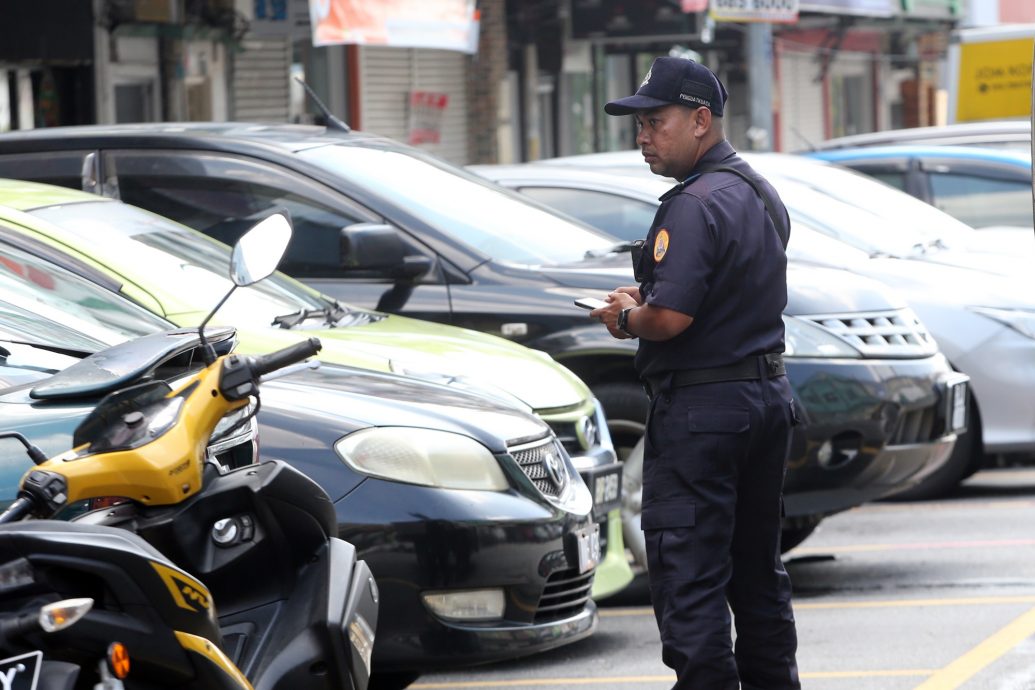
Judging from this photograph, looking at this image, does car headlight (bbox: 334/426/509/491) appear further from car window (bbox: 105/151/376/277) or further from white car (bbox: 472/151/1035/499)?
white car (bbox: 472/151/1035/499)

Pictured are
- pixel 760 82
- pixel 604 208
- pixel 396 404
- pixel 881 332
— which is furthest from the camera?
pixel 760 82

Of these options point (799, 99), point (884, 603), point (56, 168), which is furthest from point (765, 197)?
point (799, 99)

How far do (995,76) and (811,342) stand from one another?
1359cm

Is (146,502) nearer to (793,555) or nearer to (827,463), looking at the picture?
(827,463)

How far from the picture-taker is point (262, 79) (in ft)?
53.6

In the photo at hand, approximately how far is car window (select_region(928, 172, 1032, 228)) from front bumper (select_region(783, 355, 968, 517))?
4596 mm

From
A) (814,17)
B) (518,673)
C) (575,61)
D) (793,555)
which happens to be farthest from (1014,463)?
(814,17)

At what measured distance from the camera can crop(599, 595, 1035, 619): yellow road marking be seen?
6926mm

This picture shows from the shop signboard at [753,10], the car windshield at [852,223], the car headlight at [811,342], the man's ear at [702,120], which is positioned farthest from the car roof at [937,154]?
the man's ear at [702,120]

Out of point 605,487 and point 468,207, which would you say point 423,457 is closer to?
point 605,487

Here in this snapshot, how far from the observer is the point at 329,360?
580 centimetres

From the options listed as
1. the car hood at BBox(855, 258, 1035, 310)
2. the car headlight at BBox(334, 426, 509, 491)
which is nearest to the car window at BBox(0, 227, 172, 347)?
the car headlight at BBox(334, 426, 509, 491)

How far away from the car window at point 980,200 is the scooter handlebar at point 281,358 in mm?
8995

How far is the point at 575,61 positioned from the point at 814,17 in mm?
4747
